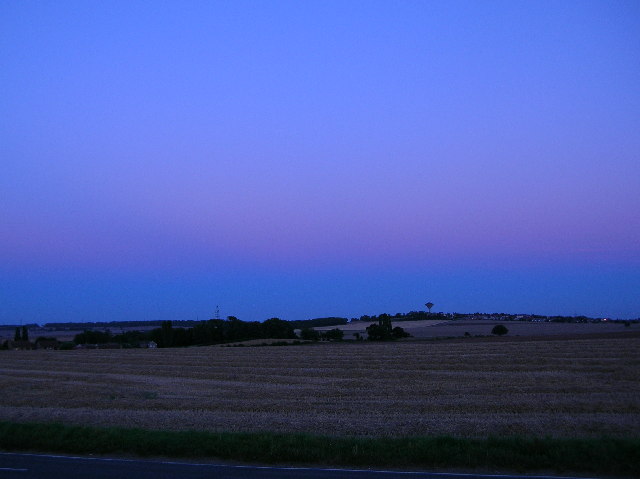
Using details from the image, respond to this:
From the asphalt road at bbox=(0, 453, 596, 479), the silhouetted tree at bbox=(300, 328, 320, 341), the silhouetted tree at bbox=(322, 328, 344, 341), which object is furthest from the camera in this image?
the silhouetted tree at bbox=(322, 328, 344, 341)

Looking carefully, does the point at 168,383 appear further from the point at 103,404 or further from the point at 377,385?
the point at 377,385

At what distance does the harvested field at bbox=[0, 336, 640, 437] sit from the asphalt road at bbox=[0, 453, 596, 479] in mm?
4358

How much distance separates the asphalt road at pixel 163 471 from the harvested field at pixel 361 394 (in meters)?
4.36

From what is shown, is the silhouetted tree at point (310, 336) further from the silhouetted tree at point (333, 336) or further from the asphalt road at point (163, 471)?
the asphalt road at point (163, 471)

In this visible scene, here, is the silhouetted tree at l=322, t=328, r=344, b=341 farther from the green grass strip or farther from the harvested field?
the green grass strip

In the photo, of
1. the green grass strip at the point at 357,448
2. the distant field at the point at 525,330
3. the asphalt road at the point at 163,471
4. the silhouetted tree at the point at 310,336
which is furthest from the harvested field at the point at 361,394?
the silhouetted tree at the point at 310,336

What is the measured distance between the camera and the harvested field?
1827cm

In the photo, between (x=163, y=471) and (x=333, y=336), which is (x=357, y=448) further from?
(x=333, y=336)

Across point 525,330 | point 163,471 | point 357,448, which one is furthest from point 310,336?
point 163,471

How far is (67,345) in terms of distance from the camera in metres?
86.4

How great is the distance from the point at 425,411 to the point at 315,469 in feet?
29.0

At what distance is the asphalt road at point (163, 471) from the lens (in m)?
11.9

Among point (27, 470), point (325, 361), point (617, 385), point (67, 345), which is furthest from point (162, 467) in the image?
point (67, 345)

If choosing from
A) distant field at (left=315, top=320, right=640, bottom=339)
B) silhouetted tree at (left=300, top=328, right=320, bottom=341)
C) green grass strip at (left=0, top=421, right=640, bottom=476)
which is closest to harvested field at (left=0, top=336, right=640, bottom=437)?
green grass strip at (left=0, top=421, right=640, bottom=476)
